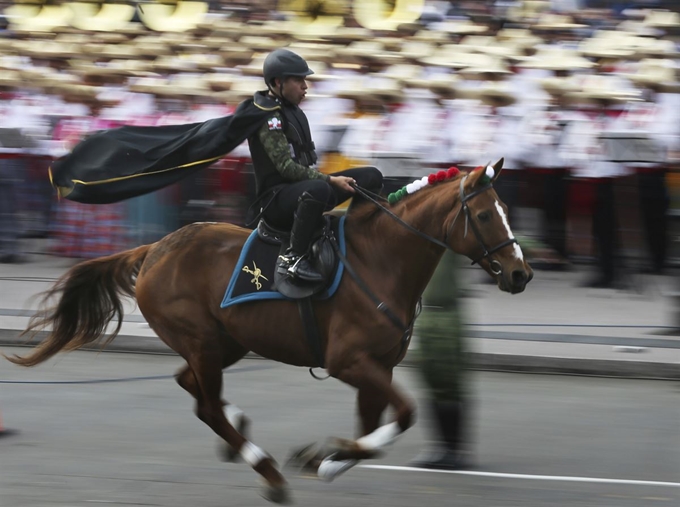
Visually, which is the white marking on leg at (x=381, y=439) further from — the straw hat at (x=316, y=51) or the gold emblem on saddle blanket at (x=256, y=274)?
the straw hat at (x=316, y=51)

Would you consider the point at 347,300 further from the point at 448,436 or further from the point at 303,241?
the point at 448,436

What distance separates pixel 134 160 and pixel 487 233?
2183mm

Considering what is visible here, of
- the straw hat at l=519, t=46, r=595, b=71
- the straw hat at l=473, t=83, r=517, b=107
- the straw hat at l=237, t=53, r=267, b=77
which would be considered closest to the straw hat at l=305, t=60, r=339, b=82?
the straw hat at l=237, t=53, r=267, b=77

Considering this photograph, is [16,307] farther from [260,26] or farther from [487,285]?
[260,26]

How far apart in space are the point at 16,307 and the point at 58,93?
15.2 ft

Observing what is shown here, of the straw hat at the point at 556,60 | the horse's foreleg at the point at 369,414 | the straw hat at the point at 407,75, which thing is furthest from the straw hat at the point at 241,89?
the horse's foreleg at the point at 369,414

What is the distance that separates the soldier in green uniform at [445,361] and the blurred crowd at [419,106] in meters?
6.39

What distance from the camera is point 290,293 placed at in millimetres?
7203

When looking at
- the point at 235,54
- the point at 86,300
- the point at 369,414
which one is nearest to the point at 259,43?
the point at 235,54

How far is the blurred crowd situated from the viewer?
1432 cm

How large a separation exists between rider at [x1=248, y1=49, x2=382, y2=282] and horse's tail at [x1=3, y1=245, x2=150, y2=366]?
4.00 ft

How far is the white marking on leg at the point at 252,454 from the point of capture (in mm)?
7113

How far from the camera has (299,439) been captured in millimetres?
8594

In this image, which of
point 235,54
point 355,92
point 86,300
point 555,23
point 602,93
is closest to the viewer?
point 86,300
